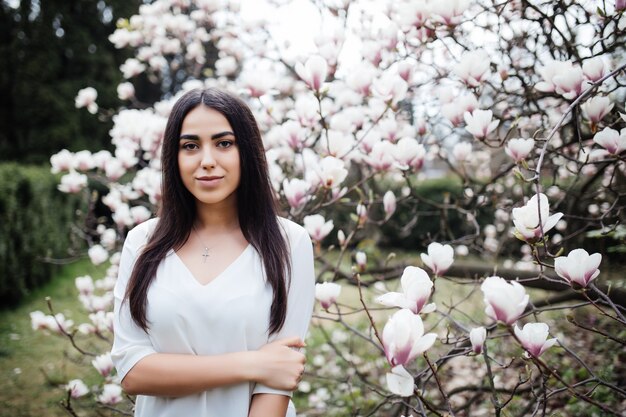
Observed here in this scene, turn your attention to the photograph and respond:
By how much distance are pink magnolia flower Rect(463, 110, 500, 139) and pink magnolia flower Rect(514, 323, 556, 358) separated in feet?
2.57

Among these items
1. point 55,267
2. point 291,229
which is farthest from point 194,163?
point 55,267

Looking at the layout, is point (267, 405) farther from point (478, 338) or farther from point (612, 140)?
point (612, 140)

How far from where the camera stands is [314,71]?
65.8 inches

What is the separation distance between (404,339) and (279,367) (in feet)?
1.50

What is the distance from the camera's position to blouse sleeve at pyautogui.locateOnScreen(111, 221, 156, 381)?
3.89 ft

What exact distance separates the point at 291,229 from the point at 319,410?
2.02 metres

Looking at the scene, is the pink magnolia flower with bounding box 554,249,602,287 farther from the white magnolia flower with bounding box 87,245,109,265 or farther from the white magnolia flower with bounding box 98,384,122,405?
the white magnolia flower with bounding box 87,245,109,265

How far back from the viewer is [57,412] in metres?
2.97

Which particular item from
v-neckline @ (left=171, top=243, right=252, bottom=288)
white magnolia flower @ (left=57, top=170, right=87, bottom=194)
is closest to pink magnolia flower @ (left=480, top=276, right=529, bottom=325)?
v-neckline @ (left=171, top=243, right=252, bottom=288)

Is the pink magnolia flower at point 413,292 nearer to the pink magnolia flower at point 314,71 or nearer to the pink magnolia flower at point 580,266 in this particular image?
the pink magnolia flower at point 580,266

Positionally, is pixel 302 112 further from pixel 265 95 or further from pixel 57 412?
pixel 57 412

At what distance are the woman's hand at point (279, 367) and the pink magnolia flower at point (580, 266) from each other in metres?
0.67

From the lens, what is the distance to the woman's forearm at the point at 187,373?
114cm

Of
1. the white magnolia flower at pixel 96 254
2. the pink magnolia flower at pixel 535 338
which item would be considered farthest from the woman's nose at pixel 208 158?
the white magnolia flower at pixel 96 254
